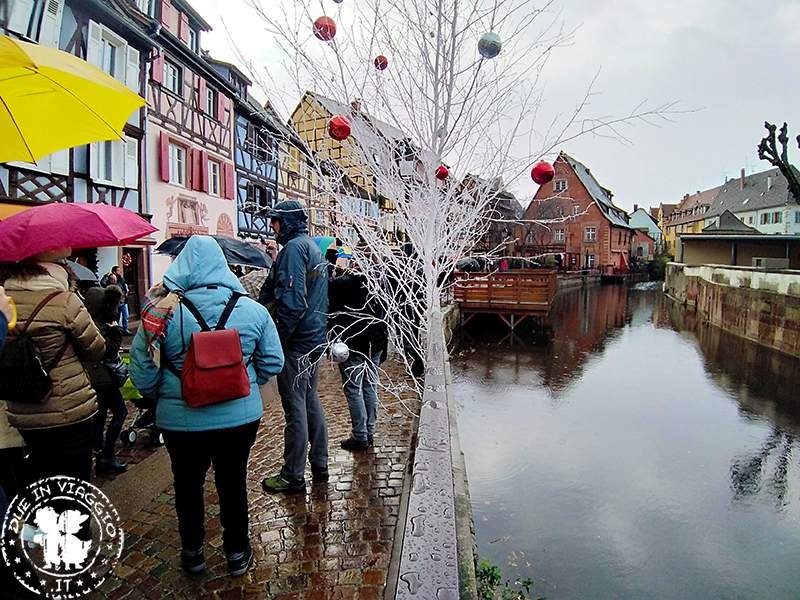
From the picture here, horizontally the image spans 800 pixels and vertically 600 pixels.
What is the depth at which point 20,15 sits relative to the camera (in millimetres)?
8500

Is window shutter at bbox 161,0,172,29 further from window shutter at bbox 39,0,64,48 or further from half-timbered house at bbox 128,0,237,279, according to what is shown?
window shutter at bbox 39,0,64,48

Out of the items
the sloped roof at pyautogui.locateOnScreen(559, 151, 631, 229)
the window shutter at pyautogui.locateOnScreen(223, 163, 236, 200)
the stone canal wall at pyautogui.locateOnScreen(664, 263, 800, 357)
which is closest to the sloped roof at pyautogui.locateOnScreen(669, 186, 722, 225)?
the sloped roof at pyautogui.locateOnScreen(559, 151, 631, 229)

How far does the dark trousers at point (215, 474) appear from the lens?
232 centimetres

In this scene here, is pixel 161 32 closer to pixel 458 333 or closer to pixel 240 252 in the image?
pixel 240 252

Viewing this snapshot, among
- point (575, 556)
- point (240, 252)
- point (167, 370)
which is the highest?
point (240, 252)

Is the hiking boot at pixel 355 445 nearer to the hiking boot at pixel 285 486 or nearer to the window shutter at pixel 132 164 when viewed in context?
the hiking boot at pixel 285 486

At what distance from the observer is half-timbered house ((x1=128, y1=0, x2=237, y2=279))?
13086mm

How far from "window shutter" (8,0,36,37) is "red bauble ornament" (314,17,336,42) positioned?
27.6 ft

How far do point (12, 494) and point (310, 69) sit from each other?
2.72 meters

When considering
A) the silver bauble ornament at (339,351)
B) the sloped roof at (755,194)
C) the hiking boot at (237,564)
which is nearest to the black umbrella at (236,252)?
the silver bauble ornament at (339,351)

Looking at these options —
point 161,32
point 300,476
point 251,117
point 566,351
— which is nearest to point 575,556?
point 300,476

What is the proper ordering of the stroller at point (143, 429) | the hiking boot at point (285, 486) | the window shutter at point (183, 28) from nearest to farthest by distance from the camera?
the hiking boot at point (285, 486) → the stroller at point (143, 429) → the window shutter at point (183, 28)

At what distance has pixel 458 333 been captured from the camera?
20.2m

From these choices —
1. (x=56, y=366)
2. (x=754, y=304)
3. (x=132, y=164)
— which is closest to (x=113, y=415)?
(x=56, y=366)
